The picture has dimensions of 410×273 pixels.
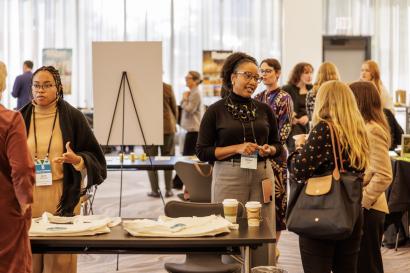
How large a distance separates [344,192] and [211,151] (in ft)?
3.25

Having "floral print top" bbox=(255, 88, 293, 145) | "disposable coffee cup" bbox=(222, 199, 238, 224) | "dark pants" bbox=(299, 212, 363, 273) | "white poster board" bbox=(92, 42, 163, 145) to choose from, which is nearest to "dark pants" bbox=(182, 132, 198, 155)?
"white poster board" bbox=(92, 42, 163, 145)

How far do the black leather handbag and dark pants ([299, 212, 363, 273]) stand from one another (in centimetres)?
8

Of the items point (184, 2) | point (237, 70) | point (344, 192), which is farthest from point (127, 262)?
point (184, 2)

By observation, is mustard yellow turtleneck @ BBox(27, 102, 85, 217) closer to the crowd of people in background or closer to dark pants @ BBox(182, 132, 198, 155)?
the crowd of people in background

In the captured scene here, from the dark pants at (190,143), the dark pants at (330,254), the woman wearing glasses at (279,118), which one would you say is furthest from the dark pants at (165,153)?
the dark pants at (330,254)

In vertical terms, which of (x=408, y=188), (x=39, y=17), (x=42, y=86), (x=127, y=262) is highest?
(x=39, y=17)

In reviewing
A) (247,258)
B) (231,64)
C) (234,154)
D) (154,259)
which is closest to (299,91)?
(154,259)

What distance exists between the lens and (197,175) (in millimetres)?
5246

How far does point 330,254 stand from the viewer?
10.5 feet

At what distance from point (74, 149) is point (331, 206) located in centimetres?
138

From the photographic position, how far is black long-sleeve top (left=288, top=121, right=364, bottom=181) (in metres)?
3.14

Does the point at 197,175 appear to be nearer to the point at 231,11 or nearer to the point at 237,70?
the point at 237,70

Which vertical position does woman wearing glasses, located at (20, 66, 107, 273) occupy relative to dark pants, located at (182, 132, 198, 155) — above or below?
above

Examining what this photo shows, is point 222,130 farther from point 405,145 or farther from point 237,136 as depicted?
point 405,145
